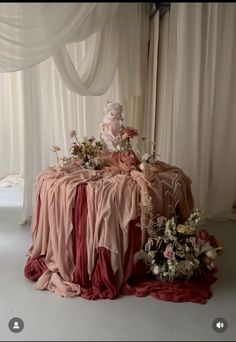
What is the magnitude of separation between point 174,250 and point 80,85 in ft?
5.73

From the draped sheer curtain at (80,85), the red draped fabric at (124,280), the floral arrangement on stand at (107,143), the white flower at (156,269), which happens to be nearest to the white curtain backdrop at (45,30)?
the draped sheer curtain at (80,85)

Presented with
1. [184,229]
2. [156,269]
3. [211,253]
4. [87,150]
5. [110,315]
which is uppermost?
[87,150]

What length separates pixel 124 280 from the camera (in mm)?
2266

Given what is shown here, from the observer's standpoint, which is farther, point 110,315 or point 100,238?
point 100,238

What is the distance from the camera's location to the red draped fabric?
2160 millimetres

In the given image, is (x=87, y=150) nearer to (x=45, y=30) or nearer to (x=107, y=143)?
(x=107, y=143)

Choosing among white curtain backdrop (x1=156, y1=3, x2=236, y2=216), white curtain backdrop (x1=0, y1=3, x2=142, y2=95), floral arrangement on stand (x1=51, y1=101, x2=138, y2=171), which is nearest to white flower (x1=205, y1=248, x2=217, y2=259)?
floral arrangement on stand (x1=51, y1=101, x2=138, y2=171)

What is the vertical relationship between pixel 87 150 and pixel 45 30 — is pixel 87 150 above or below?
below

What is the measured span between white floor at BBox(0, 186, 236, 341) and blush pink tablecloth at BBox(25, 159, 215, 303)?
0.07m

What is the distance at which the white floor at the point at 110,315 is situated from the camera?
1.80m

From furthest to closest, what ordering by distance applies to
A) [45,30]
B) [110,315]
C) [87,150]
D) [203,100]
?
[203,100] < [87,150] < [45,30] < [110,315]

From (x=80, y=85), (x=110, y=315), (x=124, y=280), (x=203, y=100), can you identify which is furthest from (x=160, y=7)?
(x=110, y=315)

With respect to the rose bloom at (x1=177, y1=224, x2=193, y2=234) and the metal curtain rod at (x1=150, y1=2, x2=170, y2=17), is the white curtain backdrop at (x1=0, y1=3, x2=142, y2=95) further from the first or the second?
the rose bloom at (x1=177, y1=224, x2=193, y2=234)

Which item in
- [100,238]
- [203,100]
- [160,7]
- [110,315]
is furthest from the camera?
[160,7]
